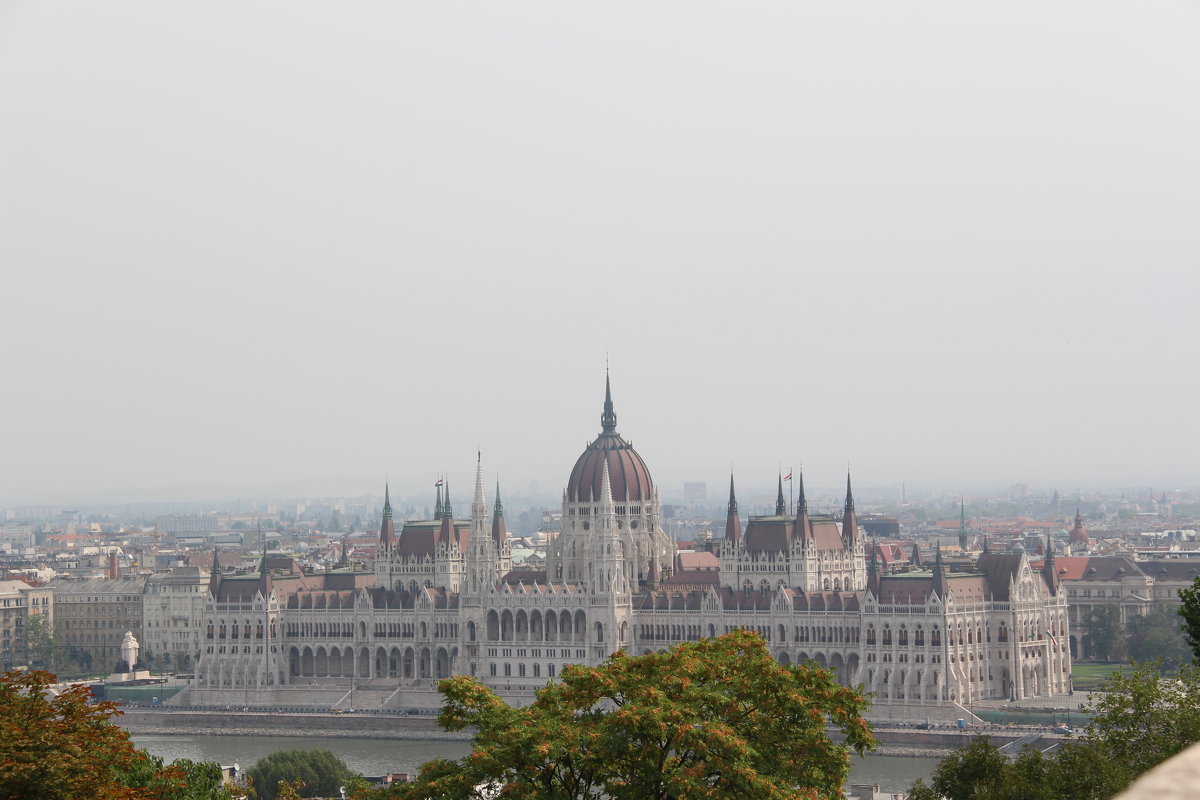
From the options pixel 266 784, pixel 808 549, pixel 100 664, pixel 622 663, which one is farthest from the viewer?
pixel 100 664

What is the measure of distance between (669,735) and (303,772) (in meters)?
43.2

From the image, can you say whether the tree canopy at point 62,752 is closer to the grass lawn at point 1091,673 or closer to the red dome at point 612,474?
the grass lawn at point 1091,673

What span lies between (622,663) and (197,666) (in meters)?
87.8

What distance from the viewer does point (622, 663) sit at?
1607 inches

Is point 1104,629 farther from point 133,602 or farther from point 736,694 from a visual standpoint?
point 736,694

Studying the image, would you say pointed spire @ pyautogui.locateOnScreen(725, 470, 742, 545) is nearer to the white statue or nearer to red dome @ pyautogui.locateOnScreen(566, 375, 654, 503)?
red dome @ pyautogui.locateOnScreen(566, 375, 654, 503)

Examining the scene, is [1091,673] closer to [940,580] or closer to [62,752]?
[940,580]

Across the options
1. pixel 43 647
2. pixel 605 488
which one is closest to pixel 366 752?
pixel 605 488

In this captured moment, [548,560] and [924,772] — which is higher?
[548,560]

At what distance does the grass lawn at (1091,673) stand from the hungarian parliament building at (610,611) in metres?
1.37

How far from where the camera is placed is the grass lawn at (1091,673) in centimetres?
11011

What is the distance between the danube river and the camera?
89500mm

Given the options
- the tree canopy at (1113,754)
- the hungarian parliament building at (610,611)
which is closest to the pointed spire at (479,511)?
the hungarian parliament building at (610,611)

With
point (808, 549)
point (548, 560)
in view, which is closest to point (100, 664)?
point (548, 560)
